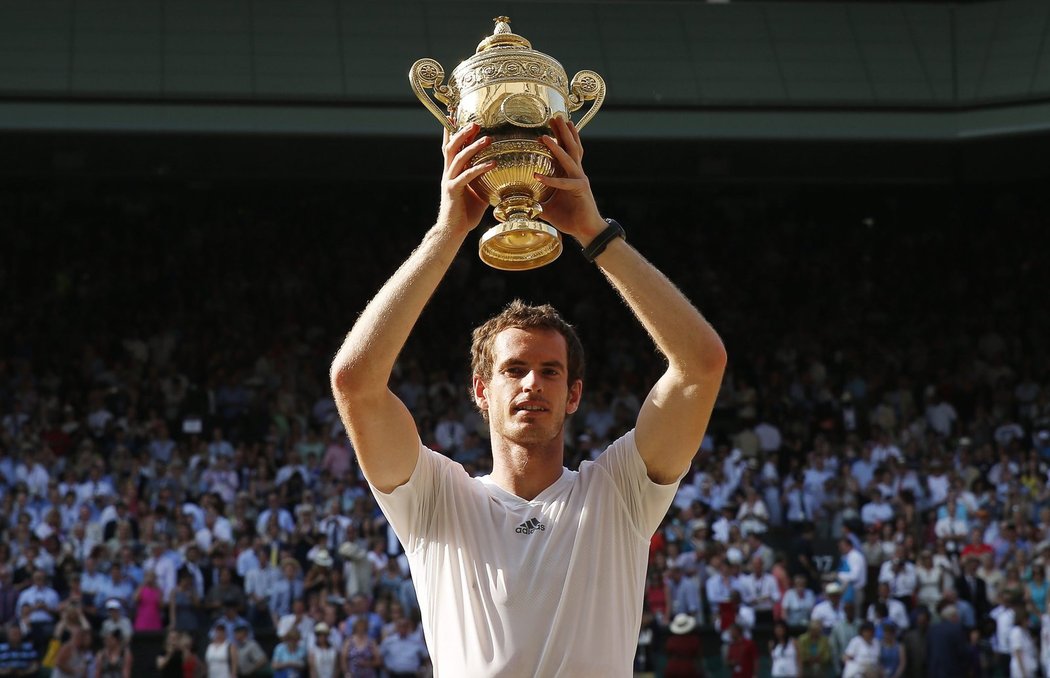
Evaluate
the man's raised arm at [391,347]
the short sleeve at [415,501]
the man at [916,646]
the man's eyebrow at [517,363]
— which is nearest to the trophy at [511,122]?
the man's raised arm at [391,347]

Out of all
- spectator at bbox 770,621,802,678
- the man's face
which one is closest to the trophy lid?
the man's face

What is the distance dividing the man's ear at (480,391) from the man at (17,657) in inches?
470

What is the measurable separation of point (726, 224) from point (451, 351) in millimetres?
7027

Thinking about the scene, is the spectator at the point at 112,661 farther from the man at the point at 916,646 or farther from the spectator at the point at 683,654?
the man at the point at 916,646

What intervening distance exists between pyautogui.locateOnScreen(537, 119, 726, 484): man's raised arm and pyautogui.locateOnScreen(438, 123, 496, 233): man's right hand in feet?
0.58

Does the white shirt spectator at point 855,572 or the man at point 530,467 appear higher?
the white shirt spectator at point 855,572

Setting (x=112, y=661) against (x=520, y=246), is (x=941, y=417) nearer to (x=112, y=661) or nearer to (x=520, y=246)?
(x=112, y=661)

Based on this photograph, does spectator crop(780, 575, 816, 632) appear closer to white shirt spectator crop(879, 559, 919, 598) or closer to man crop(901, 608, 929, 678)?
white shirt spectator crop(879, 559, 919, 598)

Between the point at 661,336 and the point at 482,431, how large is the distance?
16.6 m

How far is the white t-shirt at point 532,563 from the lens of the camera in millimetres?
3504

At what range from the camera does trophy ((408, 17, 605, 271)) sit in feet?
12.6

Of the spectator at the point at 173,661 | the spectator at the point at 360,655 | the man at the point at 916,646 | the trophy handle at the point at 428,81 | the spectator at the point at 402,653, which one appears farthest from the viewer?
the man at the point at 916,646

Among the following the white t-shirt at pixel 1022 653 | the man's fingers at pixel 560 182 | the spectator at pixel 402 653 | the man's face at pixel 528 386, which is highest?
the spectator at pixel 402 653

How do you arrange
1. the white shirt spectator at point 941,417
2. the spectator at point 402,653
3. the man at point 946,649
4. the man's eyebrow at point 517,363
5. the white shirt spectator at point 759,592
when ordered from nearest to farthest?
the man's eyebrow at point 517,363 < the spectator at point 402,653 < the man at point 946,649 < the white shirt spectator at point 759,592 < the white shirt spectator at point 941,417
